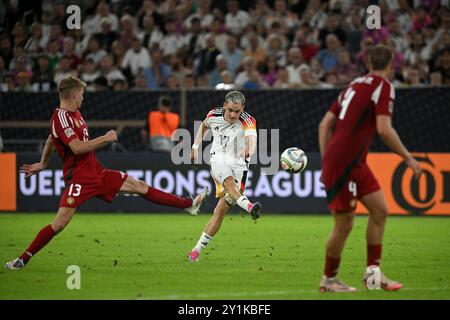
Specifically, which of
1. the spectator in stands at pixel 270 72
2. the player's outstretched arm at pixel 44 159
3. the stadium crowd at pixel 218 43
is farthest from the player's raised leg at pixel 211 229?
the spectator in stands at pixel 270 72

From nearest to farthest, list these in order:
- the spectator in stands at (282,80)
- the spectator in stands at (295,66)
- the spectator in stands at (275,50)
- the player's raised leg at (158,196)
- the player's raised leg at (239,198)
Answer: the player's raised leg at (158,196) → the player's raised leg at (239,198) → the spectator in stands at (282,80) → the spectator in stands at (295,66) → the spectator in stands at (275,50)

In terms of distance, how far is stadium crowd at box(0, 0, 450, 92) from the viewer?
779 inches

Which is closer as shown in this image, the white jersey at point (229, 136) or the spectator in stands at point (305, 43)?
the white jersey at point (229, 136)

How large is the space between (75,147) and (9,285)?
1.78 m

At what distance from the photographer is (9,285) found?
8992 millimetres

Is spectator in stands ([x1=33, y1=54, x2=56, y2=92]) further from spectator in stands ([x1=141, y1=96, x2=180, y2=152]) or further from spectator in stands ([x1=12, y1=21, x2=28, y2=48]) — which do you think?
spectator in stands ([x1=141, y1=96, x2=180, y2=152])

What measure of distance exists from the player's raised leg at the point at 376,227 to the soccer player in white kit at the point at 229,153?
270 centimetres

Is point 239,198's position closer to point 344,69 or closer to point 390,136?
point 390,136

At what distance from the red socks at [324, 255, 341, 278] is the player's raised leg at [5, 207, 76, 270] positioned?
3.17 m

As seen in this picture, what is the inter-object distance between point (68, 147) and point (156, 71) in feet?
36.8

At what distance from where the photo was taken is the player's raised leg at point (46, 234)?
1002cm

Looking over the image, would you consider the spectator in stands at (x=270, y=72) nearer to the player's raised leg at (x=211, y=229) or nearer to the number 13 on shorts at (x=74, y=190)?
the player's raised leg at (x=211, y=229)

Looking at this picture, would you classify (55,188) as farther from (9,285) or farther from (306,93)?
(9,285)

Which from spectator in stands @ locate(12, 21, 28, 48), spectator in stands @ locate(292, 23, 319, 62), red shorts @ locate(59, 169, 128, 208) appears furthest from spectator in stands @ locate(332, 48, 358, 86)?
red shorts @ locate(59, 169, 128, 208)
